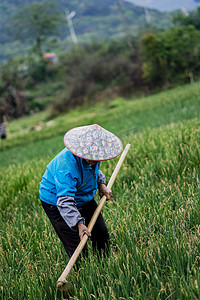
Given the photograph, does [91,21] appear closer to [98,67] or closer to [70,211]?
[98,67]

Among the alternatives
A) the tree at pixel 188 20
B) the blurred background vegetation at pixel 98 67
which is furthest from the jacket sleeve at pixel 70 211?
the tree at pixel 188 20

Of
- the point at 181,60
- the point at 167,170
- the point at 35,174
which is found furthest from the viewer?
the point at 181,60

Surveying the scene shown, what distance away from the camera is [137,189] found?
11.5 feet

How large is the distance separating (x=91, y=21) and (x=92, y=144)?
334 feet

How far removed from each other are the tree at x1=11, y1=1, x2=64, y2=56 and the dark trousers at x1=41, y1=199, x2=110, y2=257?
46.0 m

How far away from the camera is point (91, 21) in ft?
313

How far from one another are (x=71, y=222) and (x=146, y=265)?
572 millimetres

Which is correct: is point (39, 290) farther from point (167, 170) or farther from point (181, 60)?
point (181, 60)

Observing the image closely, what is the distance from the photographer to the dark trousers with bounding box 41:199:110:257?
7.54 ft

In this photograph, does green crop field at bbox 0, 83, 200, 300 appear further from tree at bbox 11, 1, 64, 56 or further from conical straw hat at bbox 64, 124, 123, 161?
tree at bbox 11, 1, 64, 56

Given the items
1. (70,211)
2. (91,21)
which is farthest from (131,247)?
(91,21)

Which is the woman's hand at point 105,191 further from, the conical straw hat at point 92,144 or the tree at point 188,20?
the tree at point 188,20

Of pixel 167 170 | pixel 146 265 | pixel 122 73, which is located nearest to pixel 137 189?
pixel 167 170

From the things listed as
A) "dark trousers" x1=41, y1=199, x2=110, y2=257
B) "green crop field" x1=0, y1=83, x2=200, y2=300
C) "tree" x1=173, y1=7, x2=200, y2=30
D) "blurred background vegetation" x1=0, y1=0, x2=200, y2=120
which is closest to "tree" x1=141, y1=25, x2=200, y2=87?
"blurred background vegetation" x1=0, y1=0, x2=200, y2=120
